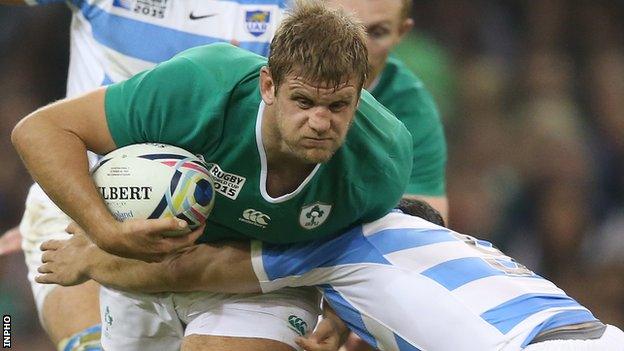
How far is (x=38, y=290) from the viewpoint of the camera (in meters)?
4.43

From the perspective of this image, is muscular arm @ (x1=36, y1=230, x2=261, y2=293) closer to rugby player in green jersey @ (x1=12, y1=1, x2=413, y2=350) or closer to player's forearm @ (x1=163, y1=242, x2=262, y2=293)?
player's forearm @ (x1=163, y1=242, x2=262, y2=293)

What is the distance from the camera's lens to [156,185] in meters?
3.25

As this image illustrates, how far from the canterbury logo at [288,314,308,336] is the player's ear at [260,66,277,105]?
829 millimetres

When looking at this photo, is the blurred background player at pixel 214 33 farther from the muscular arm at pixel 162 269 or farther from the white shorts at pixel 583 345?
the white shorts at pixel 583 345

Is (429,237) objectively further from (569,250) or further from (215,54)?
(569,250)

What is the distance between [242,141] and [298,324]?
73 cm

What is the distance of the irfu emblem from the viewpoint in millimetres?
3465

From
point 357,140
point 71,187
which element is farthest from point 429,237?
point 71,187

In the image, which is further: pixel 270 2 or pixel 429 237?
pixel 270 2

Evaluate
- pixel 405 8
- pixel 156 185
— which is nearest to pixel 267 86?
pixel 156 185

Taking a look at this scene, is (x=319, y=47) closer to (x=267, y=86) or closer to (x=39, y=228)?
(x=267, y=86)

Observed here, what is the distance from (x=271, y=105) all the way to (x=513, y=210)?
143 inches

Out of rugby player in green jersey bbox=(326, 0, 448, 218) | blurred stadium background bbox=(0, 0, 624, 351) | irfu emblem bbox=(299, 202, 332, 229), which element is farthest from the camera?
blurred stadium background bbox=(0, 0, 624, 351)

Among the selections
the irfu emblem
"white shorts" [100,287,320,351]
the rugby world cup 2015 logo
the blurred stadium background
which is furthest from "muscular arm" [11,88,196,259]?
the blurred stadium background
